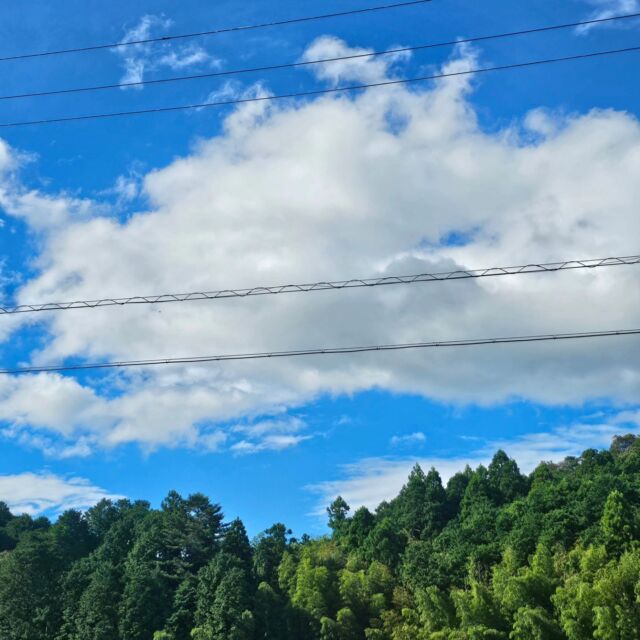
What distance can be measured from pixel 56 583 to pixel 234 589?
1314 centimetres

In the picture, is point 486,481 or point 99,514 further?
point 99,514

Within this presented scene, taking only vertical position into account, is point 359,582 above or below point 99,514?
below

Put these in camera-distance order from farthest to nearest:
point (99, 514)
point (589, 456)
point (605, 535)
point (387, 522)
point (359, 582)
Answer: point (99, 514) → point (589, 456) → point (387, 522) → point (359, 582) → point (605, 535)

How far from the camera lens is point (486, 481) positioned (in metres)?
67.4

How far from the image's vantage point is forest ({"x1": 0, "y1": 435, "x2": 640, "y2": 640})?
1484 inches

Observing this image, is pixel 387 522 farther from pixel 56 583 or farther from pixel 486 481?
pixel 56 583

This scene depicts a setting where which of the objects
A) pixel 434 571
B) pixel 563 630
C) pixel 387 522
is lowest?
pixel 563 630

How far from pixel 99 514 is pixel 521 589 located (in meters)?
51.4

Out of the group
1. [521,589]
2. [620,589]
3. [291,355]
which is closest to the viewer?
[291,355]

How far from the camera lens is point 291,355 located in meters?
15.3

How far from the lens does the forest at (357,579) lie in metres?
37.7

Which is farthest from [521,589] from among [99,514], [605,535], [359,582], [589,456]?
[99,514]

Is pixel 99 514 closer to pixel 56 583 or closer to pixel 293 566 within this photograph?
pixel 56 583

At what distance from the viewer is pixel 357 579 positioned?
47406mm
